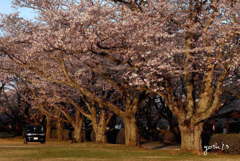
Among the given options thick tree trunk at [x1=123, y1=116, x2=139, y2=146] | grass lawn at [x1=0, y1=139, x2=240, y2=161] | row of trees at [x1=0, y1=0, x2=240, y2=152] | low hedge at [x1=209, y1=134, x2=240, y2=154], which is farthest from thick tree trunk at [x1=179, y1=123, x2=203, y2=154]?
thick tree trunk at [x1=123, y1=116, x2=139, y2=146]

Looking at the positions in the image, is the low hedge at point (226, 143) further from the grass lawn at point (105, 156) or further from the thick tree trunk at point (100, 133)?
the thick tree trunk at point (100, 133)

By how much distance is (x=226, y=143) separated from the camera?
83.3ft

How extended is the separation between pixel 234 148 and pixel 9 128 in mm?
46941

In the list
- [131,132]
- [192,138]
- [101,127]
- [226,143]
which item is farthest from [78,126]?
[192,138]

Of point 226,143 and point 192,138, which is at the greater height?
point 192,138

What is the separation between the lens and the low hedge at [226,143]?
80.7 feet

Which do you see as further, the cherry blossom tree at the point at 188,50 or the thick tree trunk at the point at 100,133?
the thick tree trunk at the point at 100,133

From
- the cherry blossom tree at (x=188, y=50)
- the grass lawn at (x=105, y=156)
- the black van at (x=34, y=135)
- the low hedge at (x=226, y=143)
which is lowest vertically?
the grass lawn at (x=105, y=156)

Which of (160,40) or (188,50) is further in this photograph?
(160,40)

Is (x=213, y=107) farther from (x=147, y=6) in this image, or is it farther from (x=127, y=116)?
(x=127, y=116)

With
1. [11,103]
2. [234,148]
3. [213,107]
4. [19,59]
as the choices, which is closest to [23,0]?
[19,59]

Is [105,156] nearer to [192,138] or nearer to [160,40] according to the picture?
[192,138]

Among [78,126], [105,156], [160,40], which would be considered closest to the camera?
[105,156]

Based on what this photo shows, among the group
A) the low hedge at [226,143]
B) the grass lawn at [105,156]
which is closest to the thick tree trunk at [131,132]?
the grass lawn at [105,156]
